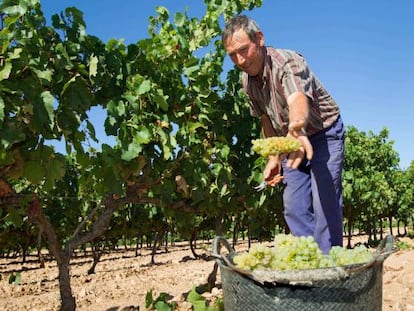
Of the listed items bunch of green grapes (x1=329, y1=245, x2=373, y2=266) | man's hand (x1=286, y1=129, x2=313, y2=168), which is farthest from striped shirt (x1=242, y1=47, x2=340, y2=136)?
bunch of green grapes (x1=329, y1=245, x2=373, y2=266)

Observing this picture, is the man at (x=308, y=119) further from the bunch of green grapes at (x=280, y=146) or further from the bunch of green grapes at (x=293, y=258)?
the bunch of green grapes at (x=293, y=258)

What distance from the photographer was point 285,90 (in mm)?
2303

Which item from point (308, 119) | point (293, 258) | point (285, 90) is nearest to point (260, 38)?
point (285, 90)

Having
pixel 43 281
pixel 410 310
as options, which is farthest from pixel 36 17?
pixel 43 281

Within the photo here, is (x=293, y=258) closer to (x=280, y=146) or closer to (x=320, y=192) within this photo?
(x=280, y=146)

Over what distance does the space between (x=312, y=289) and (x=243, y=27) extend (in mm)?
1413

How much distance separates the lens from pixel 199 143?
190 inches

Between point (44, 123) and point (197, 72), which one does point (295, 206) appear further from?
point (197, 72)

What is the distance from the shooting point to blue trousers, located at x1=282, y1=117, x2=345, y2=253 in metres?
2.41

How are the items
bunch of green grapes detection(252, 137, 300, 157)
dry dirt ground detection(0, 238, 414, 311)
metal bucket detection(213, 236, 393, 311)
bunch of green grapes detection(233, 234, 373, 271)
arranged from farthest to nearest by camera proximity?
dry dirt ground detection(0, 238, 414, 311) → bunch of green grapes detection(252, 137, 300, 157) → bunch of green grapes detection(233, 234, 373, 271) → metal bucket detection(213, 236, 393, 311)

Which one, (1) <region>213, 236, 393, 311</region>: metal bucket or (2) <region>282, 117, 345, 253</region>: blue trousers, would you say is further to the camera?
(2) <region>282, 117, 345, 253</region>: blue trousers

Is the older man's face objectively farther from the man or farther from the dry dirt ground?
the dry dirt ground

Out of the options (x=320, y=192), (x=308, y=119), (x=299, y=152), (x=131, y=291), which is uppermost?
(x=308, y=119)

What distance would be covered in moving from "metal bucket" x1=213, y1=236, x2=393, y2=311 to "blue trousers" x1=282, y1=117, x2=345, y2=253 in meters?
0.75
